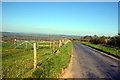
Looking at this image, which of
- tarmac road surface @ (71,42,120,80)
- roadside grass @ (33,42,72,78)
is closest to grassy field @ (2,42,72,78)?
roadside grass @ (33,42,72,78)

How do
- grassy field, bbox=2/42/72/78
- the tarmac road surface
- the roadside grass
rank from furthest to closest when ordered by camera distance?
1. the tarmac road surface
2. grassy field, bbox=2/42/72/78
3. the roadside grass

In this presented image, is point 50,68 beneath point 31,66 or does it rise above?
above

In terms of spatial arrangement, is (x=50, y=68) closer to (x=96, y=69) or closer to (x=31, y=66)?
(x=31, y=66)

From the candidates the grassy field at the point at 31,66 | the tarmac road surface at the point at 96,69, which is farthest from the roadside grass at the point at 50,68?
the tarmac road surface at the point at 96,69

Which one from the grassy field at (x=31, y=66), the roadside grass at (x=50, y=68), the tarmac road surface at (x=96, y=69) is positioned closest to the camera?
the roadside grass at (x=50, y=68)

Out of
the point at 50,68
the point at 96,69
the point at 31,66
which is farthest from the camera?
the point at 31,66

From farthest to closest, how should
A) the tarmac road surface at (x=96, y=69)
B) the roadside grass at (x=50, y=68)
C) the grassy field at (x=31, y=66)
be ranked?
the tarmac road surface at (x=96, y=69) → the grassy field at (x=31, y=66) → the roadside grass at (x=50, y=68)

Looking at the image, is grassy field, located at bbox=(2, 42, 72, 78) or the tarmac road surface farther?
the tarmac road surface

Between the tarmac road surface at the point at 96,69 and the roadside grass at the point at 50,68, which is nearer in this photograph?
the roadside grass at the point at 50,68

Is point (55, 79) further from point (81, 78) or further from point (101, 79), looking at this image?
point (101, 79)

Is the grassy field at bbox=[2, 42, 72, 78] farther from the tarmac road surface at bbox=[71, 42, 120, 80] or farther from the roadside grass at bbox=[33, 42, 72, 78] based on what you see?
the tarmac road surface at bbox=[71, 42, 120, 80]

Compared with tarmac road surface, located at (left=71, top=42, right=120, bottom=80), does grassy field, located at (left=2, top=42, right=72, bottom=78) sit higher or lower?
higher

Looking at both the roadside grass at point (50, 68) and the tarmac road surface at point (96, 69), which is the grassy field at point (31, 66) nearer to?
the roadside grass at point (50, 68)

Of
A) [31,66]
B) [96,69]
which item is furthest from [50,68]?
[96,69]
